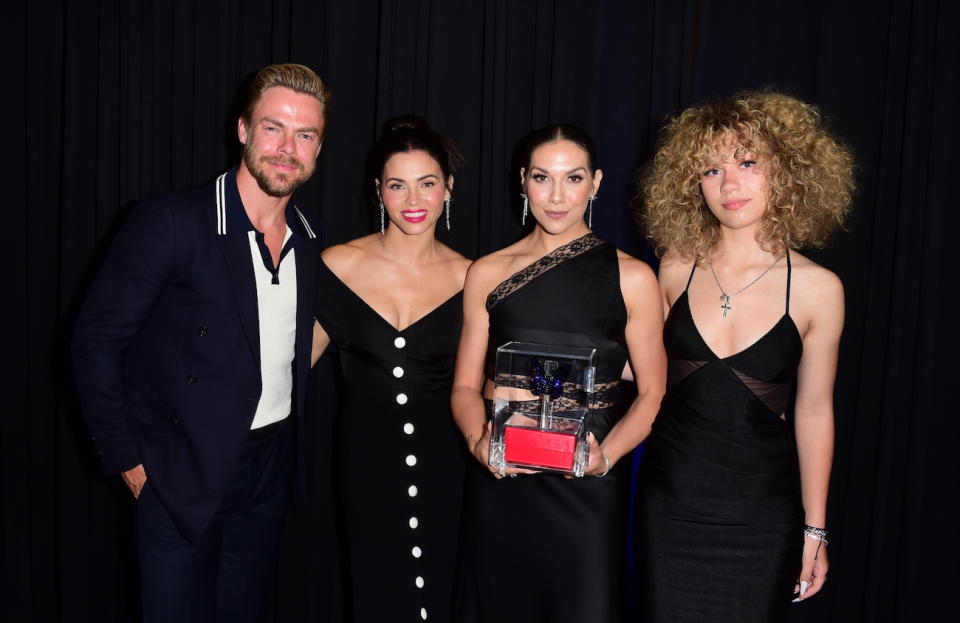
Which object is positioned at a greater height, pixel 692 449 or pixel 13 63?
pixel 13 63

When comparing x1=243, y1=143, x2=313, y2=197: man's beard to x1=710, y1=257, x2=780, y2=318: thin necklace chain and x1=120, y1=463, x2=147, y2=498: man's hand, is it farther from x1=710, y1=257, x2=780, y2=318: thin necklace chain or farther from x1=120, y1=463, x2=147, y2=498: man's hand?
x1=710, y1=257, x2=780, y2=318: thin necklace chain

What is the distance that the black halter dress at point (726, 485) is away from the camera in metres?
1.99

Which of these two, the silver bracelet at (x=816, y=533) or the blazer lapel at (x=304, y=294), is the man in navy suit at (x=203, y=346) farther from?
the silver bracelet at (x=816, y=533)

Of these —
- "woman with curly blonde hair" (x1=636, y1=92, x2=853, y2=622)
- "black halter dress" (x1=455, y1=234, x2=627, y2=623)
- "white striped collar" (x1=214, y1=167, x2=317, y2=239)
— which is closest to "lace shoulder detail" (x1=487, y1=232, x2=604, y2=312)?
"black halter dress" (x1=455, y1=234, x2=627, y2=623)

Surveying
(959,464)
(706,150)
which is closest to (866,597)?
(959,464)

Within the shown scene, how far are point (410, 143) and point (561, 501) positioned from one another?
1.23 metres

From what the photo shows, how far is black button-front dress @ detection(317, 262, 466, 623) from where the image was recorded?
2318mm

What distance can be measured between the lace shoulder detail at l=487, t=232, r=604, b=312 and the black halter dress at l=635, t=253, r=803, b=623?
335mm

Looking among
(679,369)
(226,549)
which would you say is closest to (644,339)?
(679,369)

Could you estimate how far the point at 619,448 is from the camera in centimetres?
206

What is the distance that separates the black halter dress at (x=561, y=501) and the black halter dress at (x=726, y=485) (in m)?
0.15

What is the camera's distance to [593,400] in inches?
83.6

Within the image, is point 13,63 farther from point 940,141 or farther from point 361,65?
point 940,141

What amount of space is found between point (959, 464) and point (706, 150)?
5.92 ft
